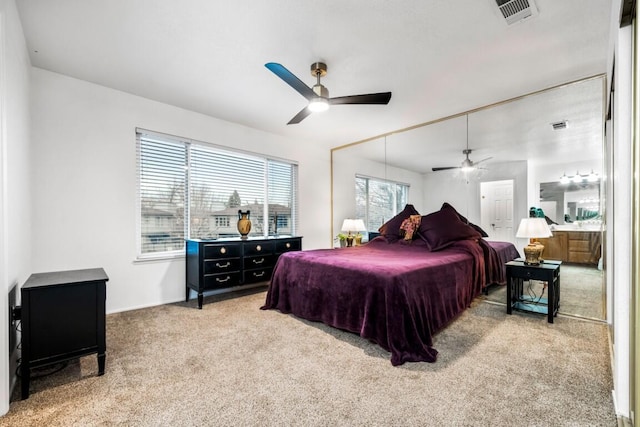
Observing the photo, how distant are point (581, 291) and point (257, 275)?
146 inches

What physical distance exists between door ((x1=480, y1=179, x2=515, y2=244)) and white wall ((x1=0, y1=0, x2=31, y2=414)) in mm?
4329

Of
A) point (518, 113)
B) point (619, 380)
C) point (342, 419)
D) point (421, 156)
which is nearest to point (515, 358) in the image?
point (619, 380)

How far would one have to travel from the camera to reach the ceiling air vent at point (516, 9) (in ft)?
6.25

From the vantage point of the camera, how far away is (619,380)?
55.9 inches

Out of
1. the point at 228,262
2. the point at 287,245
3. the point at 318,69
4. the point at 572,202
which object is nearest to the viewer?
the point at 318,69

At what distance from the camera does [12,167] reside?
6.06ft

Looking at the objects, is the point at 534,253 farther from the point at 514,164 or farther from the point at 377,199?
the point at 377,199

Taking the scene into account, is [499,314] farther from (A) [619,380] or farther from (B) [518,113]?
(B) [518,113]

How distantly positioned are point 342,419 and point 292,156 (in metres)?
4.14

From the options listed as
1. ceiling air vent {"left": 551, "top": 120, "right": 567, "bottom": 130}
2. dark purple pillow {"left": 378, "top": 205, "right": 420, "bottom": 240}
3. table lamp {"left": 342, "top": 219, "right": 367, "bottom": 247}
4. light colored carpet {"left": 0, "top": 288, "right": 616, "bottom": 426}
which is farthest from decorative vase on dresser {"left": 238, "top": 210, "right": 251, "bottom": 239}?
ceiling air vent {"left": 551, "top": 120, "right": 567, "bottom": 130}

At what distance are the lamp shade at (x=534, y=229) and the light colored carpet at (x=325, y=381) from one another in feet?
2.79

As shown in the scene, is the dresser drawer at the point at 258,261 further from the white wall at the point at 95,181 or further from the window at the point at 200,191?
the white wall at the point at 95,181

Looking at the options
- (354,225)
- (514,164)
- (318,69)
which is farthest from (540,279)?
(318,69)

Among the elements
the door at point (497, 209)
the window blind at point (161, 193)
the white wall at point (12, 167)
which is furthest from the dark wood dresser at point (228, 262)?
the door at point (497, 209)
